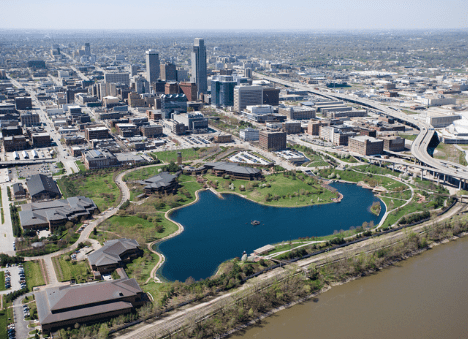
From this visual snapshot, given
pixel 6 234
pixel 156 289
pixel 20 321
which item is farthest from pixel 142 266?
pixel 6 234

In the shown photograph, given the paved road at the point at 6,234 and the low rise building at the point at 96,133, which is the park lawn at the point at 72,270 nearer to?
the paved road at the point at 6,234

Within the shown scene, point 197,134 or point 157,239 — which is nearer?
point 157,239

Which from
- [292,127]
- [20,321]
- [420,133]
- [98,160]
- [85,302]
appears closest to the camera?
[20,321]

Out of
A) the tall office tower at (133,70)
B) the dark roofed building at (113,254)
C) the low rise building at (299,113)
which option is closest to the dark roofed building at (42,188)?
the dark roofed building at (113,254)

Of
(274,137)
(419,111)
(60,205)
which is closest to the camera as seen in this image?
(60,205)

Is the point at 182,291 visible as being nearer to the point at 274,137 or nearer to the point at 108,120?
the point at 274,137

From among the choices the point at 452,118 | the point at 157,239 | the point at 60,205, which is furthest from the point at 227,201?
the point at 452,118

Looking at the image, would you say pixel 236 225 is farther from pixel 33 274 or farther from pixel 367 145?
pixel 367 145
